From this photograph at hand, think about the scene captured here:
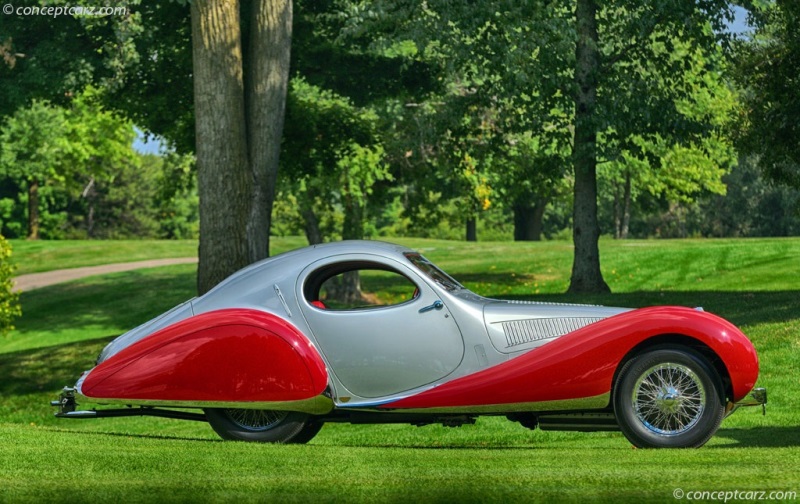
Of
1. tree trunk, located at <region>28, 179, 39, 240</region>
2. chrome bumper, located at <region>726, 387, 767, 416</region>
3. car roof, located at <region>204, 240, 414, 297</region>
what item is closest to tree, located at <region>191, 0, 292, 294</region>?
car roof, located at <region>204, 240, 414, 297</region>

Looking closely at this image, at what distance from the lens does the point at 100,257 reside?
152ft

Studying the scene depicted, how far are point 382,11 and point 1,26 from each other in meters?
7.24

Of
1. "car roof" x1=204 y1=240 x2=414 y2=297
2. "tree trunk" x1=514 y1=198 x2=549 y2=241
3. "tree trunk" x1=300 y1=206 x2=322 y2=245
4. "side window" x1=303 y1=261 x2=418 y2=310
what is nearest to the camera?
"car roof" x1=204 y1=240 x2=414 y2=297

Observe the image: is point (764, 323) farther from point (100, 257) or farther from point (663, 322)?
point (100, 257)

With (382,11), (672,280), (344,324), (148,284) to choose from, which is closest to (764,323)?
(382,11)

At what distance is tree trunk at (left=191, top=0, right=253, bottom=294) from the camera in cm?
1611

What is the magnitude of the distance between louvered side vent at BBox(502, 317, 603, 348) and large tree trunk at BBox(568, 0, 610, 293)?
42.1 ft

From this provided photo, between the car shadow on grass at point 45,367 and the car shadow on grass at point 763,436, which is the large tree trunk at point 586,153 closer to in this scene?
the car shadow on grass at point 45,367

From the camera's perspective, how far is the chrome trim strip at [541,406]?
8.83 meters

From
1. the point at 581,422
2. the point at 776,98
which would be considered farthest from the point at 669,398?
the point at 776,98

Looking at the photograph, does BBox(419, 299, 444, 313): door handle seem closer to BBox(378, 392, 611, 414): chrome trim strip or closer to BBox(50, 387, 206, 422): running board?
BBox(378, 392, 611, 414): chrome trim strip

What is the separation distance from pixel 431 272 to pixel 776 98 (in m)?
11.6

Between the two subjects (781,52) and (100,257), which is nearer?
(781,52)

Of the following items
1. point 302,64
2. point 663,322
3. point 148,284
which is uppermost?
point 302,64
